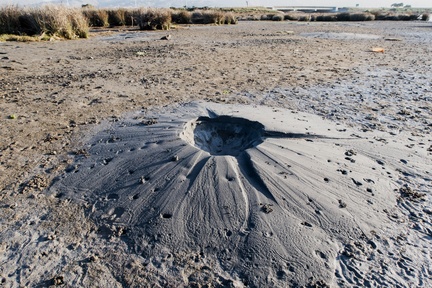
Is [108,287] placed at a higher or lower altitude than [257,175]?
lower

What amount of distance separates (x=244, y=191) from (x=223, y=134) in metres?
1.61

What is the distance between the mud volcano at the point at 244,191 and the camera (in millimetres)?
2701

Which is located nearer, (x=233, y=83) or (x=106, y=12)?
(x=233, y=83)

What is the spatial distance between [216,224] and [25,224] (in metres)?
1.74

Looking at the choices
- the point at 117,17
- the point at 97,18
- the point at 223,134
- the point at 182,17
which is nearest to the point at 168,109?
the point at 223,134

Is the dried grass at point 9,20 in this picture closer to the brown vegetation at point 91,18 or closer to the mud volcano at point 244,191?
the brown vegetation at point 91,18

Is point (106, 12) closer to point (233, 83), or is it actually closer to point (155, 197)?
point (233, 83)

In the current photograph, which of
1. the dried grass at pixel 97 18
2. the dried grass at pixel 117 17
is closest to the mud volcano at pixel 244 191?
the dried grass at pixel 97 18

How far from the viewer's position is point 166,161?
375 cm

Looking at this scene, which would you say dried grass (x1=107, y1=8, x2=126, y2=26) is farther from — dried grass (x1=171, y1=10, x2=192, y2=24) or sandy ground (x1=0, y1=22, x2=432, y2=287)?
sandy ground (x1=0, y1=22, x2=432, y2=287)

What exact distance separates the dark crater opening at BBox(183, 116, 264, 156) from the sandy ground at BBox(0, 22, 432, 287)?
136 centimetres

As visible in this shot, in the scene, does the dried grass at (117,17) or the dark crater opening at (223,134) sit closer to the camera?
the dark crater opening at (223,134)

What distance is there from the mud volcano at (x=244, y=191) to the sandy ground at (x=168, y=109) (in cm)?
8

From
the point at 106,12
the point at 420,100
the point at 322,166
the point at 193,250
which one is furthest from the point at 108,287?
the point at 106,12
